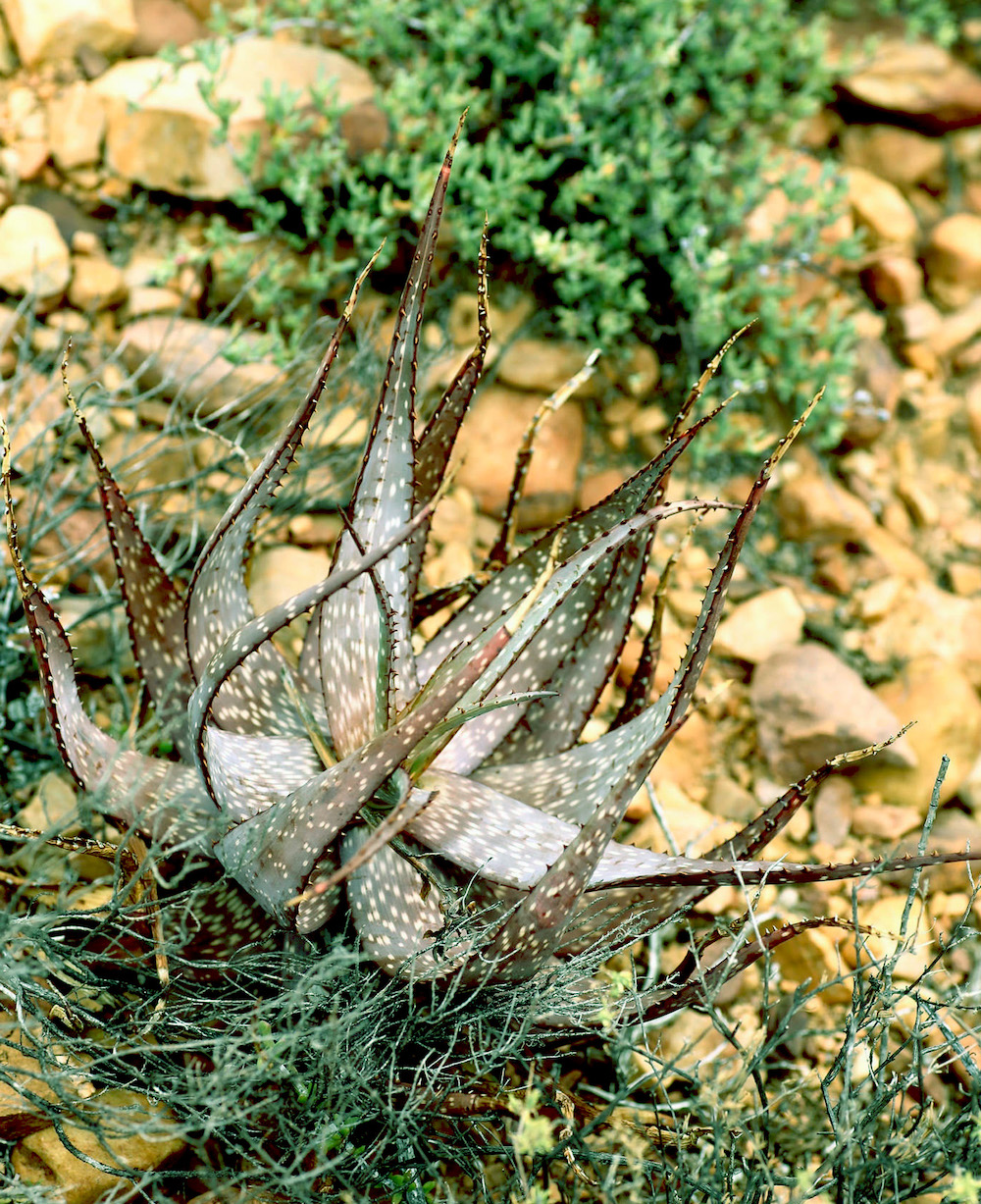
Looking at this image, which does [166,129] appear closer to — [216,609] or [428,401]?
[428,401]

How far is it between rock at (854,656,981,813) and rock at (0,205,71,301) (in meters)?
2.12

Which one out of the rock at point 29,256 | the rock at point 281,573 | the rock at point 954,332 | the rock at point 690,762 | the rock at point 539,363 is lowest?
the rock at point 690,762

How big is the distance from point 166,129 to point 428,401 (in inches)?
34.3

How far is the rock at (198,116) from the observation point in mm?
2383

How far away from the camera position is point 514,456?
98.3 inches

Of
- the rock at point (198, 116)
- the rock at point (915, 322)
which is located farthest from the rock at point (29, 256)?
the rock at point (915, 322)

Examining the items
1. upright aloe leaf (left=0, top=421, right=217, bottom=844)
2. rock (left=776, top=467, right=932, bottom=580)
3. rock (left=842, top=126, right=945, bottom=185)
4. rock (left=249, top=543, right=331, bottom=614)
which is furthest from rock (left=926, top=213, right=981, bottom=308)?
upright aloe leaf (left=0, top=421, right=217, bottom=844)

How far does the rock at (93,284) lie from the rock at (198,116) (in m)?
0.24

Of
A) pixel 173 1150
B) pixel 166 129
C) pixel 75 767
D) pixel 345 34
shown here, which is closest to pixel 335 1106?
pixel 173 1150

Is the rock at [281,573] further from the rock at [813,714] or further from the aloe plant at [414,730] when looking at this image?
the rock at [813,714]

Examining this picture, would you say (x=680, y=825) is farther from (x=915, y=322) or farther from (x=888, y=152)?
(x=888, y=152)

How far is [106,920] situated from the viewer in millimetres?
1269

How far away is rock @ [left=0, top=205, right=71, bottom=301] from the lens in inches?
88.7

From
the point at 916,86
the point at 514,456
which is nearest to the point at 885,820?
the point at 514,456
